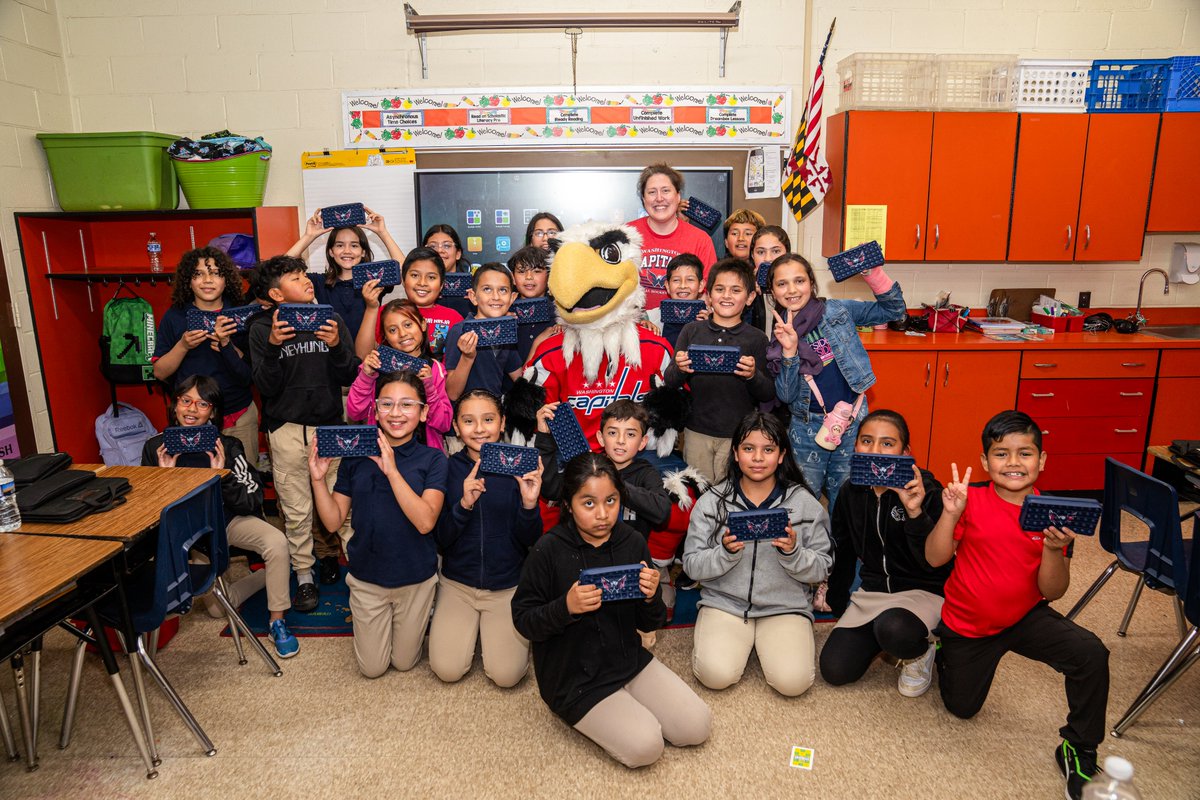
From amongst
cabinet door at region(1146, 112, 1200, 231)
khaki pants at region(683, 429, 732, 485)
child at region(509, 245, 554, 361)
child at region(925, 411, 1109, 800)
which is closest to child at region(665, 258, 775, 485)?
khaki pants at region(683, 429, 732, 485)

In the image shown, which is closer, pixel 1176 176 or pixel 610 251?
pixel 610 251

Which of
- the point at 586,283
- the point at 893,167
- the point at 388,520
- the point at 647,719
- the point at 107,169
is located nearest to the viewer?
the point at 647,719

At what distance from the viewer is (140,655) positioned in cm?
237

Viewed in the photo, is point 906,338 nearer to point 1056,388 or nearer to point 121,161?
point 1056,388

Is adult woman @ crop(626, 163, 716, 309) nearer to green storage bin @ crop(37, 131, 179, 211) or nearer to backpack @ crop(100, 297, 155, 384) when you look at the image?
green storage bin @ crop(37, 131, 179, 211)

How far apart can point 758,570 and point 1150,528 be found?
1.30 metres

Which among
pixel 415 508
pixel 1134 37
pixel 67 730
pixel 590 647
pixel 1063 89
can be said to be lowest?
pixel 67 730

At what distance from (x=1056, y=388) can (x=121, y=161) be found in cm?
550

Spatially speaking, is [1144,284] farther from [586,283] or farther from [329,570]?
[329,570]

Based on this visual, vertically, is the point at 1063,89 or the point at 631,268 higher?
the point at 1063,89

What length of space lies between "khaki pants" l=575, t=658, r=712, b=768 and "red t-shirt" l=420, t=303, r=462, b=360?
1.77 m

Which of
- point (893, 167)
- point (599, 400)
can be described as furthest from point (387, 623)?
point (893, 167)

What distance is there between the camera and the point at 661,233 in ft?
13.0

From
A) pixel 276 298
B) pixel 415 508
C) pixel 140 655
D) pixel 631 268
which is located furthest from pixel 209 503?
pixel 631 268
